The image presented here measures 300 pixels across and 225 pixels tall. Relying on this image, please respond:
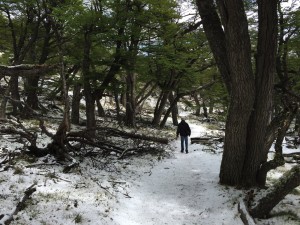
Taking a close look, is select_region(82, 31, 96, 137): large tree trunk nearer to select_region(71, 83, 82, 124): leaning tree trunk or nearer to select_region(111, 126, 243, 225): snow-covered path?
select_region(111, 126, 243, 225): snow-covered path

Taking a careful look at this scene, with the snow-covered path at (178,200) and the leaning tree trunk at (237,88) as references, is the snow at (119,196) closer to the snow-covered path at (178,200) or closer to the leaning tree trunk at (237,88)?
the snow-covered path at (178,200)

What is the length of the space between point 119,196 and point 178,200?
169 centimetres

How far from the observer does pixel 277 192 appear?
712 centimetres

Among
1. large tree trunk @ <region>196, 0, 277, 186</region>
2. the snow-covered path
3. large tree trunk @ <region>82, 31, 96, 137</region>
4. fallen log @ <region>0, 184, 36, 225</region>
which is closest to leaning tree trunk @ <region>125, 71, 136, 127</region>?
large tree trunk @ <region>82, 31, 96, 137</region>

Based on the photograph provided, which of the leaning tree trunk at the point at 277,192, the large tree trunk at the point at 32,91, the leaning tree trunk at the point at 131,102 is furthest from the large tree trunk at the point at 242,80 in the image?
the large tree trunk at the point at 32,91

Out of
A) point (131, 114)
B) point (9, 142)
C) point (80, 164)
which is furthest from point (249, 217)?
point (131, 114)

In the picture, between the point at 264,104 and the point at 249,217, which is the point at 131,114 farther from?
the point at 249,217

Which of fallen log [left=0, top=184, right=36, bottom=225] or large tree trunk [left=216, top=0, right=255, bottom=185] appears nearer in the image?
fallen log [left=0, top=184, right=36, bottom=225]

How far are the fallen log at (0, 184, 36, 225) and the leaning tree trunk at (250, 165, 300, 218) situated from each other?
16.5 ft

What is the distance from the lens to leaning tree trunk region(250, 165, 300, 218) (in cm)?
685

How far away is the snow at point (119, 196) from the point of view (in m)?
6.80

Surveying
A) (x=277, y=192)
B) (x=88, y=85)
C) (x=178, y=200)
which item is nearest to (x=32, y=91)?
(x=88, y=85)

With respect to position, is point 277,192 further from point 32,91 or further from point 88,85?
point 32,91

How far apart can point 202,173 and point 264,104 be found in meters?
3.70
